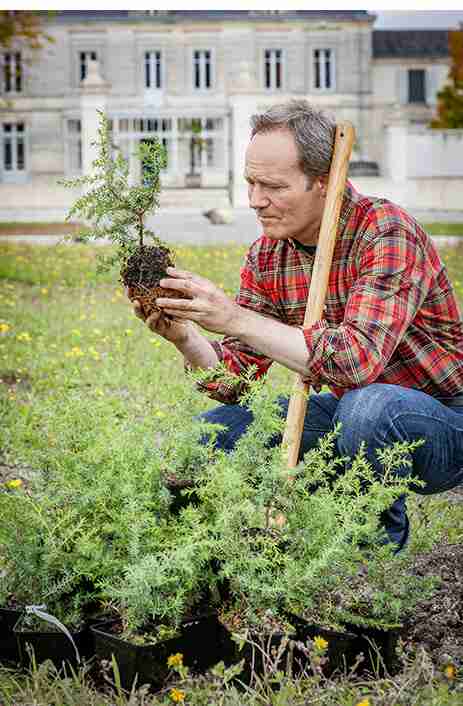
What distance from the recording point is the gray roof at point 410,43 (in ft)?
98.9

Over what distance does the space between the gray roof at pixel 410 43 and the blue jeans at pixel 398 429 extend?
27908 mm

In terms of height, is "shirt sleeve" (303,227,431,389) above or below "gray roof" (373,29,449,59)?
below

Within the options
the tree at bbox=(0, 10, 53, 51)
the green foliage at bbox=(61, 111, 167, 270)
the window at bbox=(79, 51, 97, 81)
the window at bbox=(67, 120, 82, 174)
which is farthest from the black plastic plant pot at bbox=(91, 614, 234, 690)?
the window at bbox=(79, 51, 97, 81)

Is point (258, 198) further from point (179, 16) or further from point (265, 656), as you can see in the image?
point (179, 16)

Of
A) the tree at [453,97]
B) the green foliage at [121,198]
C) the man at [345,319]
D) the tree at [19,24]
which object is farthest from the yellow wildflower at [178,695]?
the tree at [453,97]

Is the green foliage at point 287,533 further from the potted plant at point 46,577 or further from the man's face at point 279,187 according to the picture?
the man's face at point 279,187

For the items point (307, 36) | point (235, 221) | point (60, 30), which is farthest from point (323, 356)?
point (307, 36)

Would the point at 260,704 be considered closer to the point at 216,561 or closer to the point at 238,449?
the point at 216,561

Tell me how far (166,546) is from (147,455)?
23cm

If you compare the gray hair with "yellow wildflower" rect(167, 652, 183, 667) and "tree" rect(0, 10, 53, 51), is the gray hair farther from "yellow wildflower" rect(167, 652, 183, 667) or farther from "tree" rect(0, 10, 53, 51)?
"tree" rect(0, 10, 53, 51)

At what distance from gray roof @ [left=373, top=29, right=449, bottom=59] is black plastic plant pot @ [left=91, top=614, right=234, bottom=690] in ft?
94.0

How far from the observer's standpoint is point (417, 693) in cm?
208

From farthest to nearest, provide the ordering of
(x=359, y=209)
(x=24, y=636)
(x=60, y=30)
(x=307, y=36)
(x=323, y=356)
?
(x=307, y=36) → (x=60, y=30) → (x=359, y=209) → (x=323, y=356) → (x=24, y=636)

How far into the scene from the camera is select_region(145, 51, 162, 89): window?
26047mm
